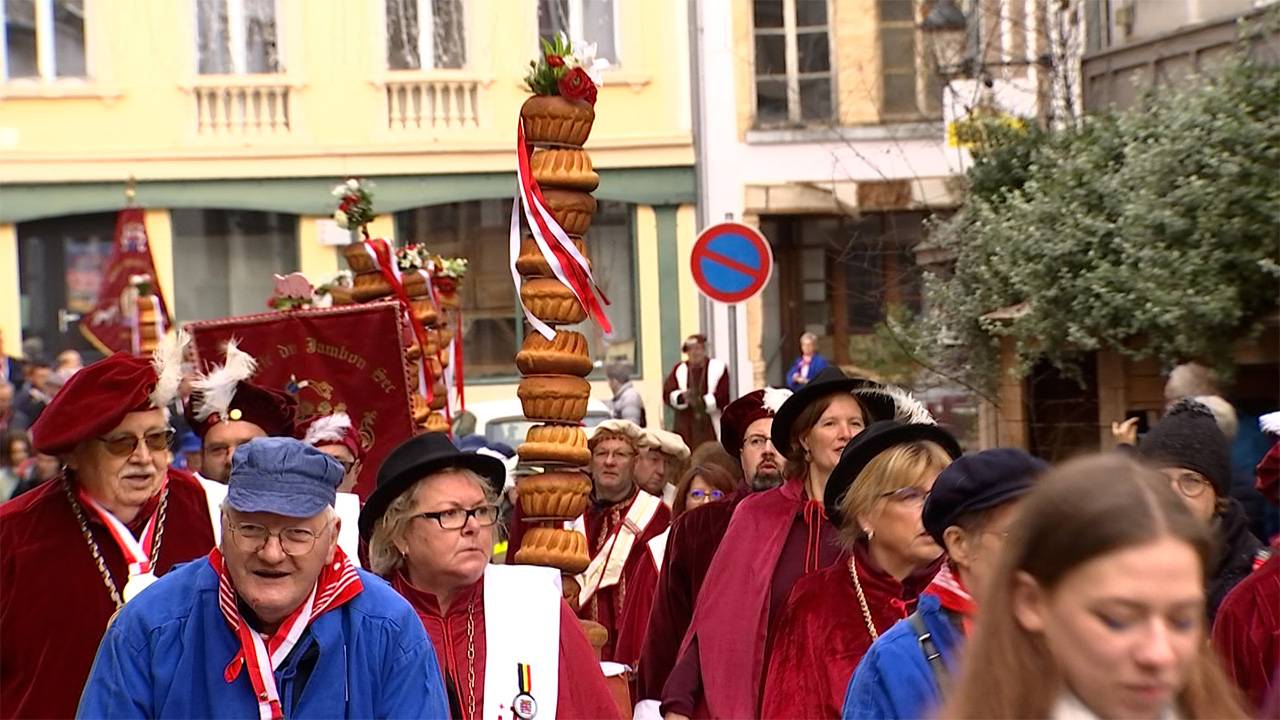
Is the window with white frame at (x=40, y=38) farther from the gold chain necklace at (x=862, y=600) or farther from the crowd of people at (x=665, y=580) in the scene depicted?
the gold chain necklace at (x=862, y=600)

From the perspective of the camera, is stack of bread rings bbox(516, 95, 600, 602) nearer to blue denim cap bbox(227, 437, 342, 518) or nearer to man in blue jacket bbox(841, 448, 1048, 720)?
blue denim cap bbox(227, 437, 342, 518)

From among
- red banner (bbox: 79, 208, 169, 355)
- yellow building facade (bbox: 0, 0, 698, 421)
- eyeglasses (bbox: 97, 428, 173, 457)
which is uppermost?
yellow building facade (bbox: 0, 0, 698, 421)

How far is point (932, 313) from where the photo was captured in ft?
52.0

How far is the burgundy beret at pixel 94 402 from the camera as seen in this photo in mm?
5898

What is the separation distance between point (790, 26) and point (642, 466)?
49.3 feet

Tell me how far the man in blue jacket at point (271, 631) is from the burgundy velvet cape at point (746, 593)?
1961 millimetres

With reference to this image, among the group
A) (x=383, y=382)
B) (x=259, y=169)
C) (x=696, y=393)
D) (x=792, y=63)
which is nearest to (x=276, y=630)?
(x=383, y=382)

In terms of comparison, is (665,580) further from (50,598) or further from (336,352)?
(336,352)

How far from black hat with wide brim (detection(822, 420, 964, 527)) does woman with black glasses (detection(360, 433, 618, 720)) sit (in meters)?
0.79

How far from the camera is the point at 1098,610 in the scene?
250 centimetres

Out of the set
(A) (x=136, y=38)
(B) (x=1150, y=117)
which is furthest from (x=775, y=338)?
(B) (x=1150, y=117)

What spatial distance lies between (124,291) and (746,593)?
10547 mm

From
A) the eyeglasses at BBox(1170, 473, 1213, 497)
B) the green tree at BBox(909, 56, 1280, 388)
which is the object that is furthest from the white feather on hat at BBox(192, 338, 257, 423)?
the green tree at BBox(909, 56, 1280, 388)

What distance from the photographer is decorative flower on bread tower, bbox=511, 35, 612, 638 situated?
21.6 feet
